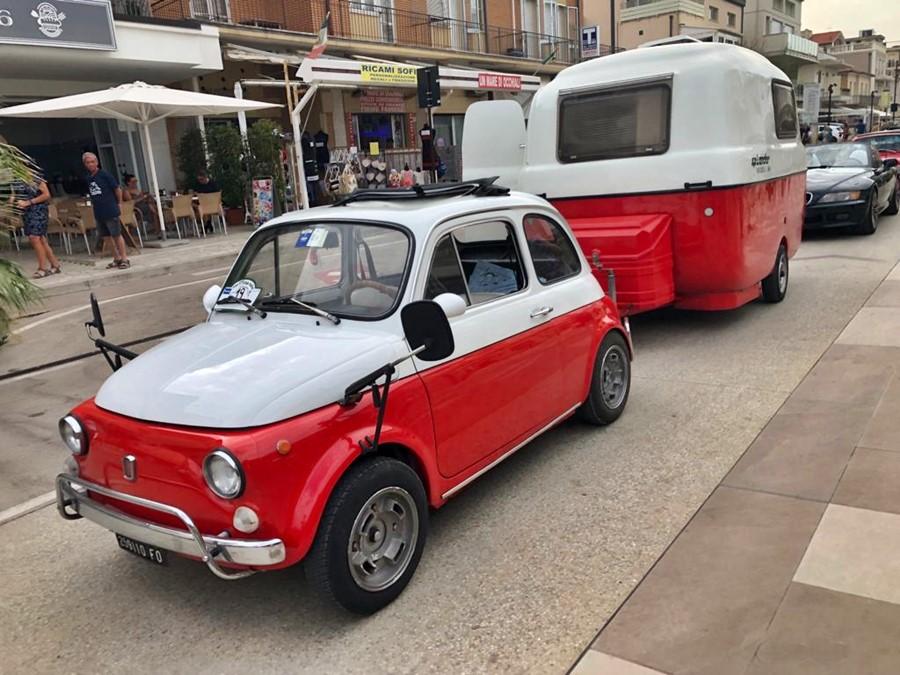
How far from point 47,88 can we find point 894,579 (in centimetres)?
1939

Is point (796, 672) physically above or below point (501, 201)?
below

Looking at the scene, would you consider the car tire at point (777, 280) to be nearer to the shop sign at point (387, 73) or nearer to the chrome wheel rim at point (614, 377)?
the chrome wheel rim at point (614, 377)

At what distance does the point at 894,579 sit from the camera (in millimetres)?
3223

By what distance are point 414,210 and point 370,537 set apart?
5.72 ft

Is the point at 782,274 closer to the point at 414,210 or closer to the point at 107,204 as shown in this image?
the point at 414,210

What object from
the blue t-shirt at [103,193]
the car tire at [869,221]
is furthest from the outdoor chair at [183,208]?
the car tire at [869,221]

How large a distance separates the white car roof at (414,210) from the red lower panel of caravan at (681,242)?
2378mm

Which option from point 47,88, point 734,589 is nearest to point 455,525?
point 734,589

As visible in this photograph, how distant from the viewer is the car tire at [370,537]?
9.94 ft

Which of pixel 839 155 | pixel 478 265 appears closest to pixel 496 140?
pixel 478 265

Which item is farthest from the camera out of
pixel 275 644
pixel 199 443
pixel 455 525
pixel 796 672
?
pixel 455 525

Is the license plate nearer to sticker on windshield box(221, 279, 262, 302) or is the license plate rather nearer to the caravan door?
sticker on windshield box(221, 279, 262, 302)

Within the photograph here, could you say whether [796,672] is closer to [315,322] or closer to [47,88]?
[315,322]

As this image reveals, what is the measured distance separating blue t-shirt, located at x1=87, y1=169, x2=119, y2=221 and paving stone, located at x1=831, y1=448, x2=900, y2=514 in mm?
12277
